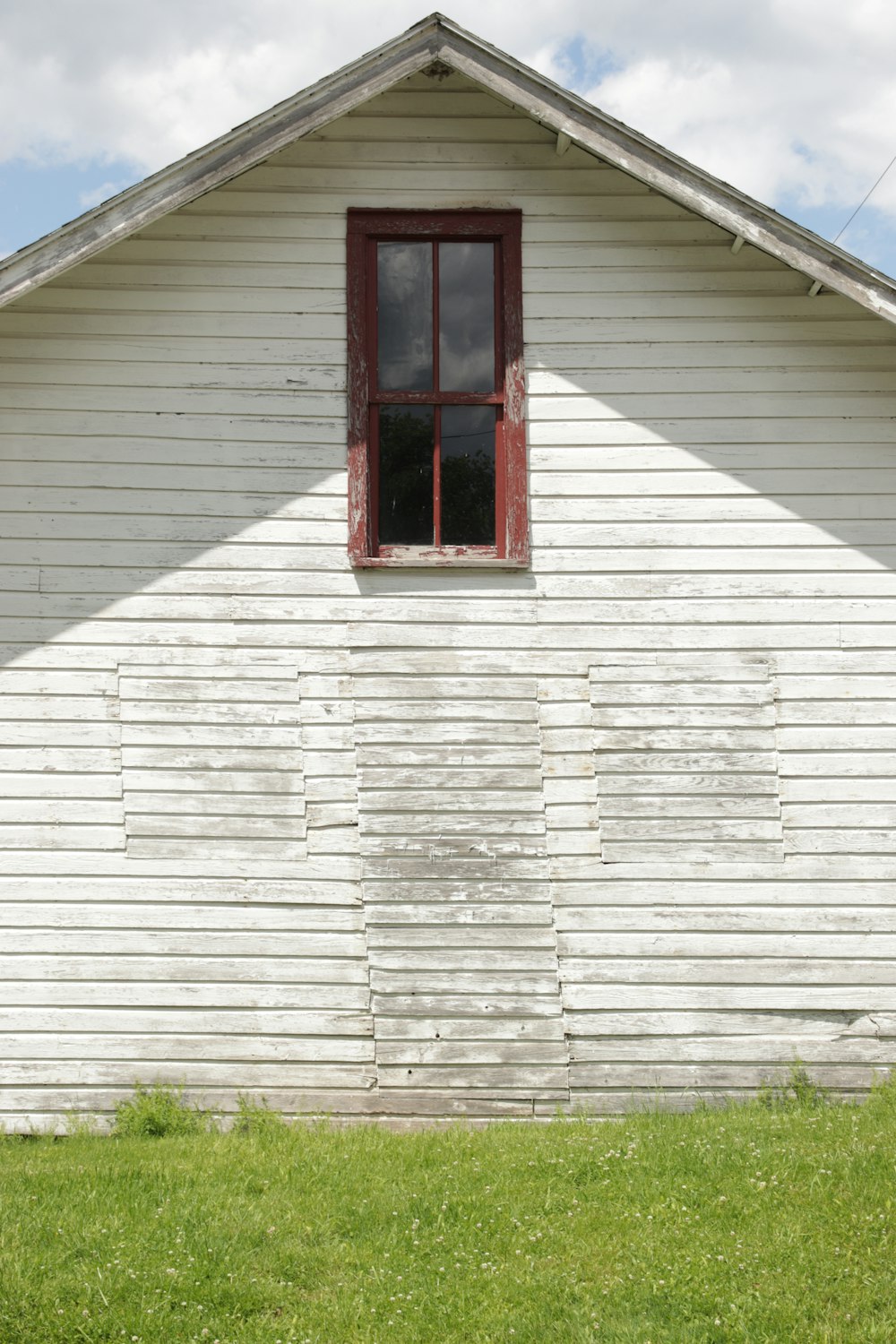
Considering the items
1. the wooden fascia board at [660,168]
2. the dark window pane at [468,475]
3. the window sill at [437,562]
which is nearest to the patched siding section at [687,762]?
the window sill at [437,562]

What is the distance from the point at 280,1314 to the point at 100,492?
4.63 m

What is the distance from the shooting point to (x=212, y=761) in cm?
699

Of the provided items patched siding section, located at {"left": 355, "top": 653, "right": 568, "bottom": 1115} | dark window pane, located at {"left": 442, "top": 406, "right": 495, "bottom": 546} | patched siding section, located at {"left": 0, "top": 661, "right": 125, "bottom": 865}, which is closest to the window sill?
dark window pane, located at {"left": 442, "top": 406, "right": 495, "bottom": 546}

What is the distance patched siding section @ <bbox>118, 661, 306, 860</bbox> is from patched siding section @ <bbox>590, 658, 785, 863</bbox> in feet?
6.24

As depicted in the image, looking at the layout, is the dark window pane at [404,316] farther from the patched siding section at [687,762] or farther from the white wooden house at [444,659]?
the patched siding section at [687,762]

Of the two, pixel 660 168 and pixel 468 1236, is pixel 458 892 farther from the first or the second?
pixel 660 168

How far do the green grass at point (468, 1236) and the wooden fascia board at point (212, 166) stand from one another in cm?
491

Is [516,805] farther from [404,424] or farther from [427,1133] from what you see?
[404,424]

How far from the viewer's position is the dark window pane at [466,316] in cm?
725

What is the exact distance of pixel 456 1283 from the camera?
4746 mm

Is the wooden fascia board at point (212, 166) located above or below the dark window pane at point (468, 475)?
above

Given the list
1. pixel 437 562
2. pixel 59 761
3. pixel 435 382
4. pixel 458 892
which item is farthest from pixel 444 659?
pixel 59 761

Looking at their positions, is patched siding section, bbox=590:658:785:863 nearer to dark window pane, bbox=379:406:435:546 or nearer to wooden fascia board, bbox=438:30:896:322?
dark window pane, bbox=379:406:435:546

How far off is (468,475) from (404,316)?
1.09 m
